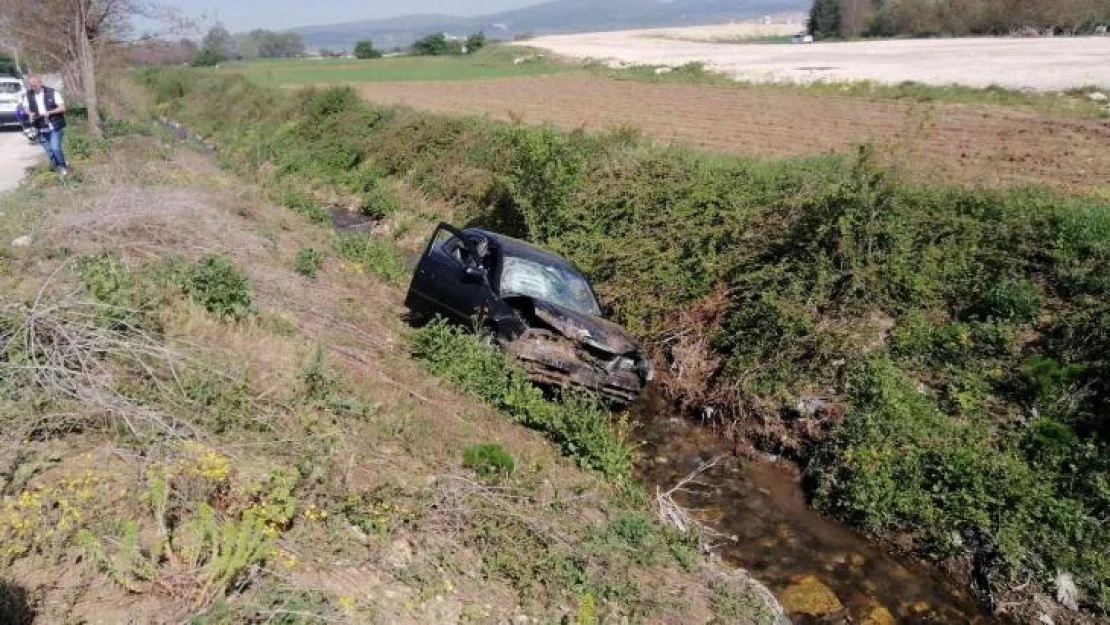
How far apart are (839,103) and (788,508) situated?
24.7 metres

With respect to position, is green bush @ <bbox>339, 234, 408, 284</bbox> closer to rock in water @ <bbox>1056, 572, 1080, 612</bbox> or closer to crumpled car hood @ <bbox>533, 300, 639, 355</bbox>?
crumpled car hood @ <bbox>533, 300, 639, 355</bbox>

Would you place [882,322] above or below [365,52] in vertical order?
below

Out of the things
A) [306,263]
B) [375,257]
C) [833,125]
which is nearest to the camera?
[306,263]

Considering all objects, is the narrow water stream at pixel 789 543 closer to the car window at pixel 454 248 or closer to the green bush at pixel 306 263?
Answer: the car window at pixel 454 248

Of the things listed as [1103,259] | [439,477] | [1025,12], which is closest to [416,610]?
[439,477]

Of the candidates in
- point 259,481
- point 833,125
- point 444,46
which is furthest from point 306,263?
point 444,46

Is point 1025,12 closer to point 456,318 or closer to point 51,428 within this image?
point 456,318

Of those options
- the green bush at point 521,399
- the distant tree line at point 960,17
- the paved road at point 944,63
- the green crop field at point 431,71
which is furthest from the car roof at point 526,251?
the distant tree line at point 960,17

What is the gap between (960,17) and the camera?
71875 millimetres

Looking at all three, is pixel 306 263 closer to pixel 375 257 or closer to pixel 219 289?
pixel 375 257

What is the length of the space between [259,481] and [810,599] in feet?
17.6

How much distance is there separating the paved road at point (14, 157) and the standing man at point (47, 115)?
3.16ft

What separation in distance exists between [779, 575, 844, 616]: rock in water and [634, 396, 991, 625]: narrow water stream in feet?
0.06

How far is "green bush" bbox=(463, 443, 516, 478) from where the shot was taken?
724 cm
